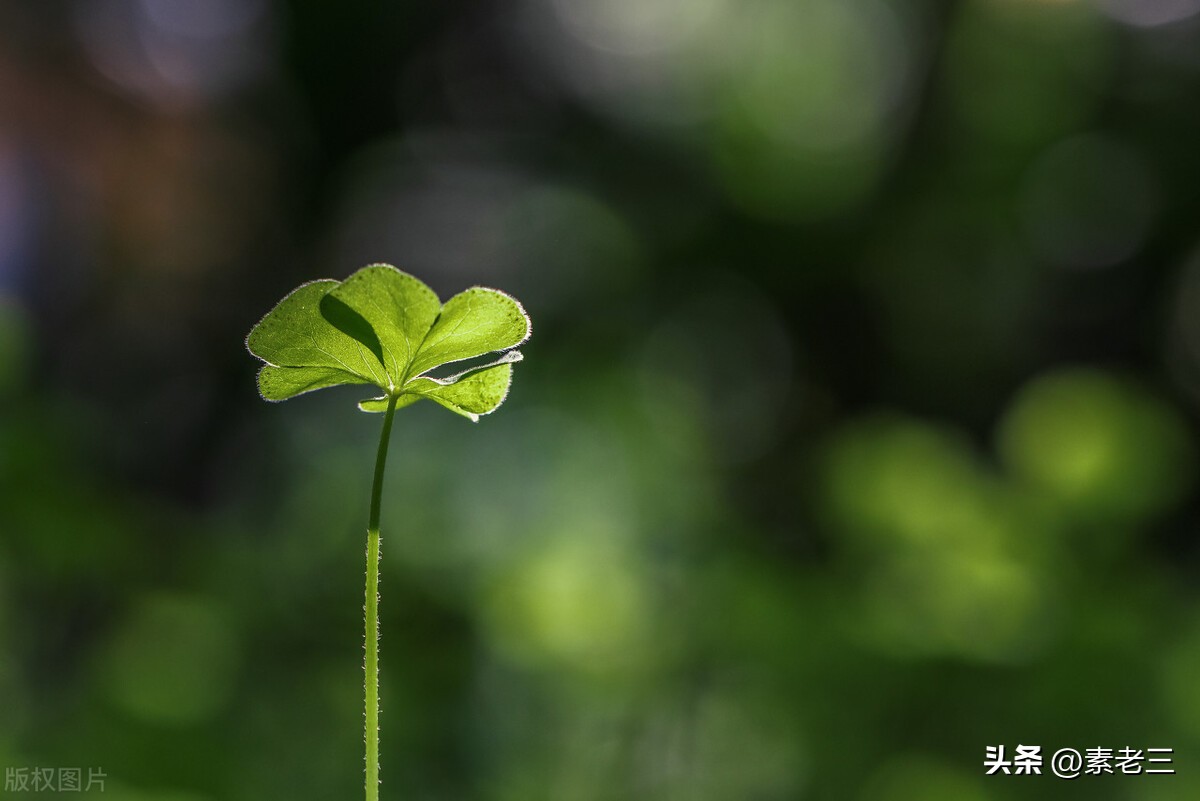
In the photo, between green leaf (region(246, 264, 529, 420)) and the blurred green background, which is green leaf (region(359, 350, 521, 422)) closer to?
green leaf (region(246, 264, 529, 420))

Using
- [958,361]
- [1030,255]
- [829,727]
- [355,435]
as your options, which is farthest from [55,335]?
[1030,255]

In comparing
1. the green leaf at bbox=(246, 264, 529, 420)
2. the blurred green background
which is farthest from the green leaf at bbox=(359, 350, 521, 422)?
the blurred green background

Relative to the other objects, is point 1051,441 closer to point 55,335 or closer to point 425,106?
point 425,106

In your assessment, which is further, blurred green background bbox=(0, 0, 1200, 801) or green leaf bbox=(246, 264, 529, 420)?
blurred green background bbox=(0, 0, 1200, 801)

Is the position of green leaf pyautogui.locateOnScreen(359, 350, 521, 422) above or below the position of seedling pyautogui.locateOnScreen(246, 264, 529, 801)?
below

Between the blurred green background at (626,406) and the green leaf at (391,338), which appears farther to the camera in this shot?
the blurred green background at (626,406)

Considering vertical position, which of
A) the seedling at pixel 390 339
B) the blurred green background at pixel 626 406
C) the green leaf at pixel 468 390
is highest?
the blurred green background at pixel 626 406

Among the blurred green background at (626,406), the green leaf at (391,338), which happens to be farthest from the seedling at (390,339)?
the blurred green background at (626,406)

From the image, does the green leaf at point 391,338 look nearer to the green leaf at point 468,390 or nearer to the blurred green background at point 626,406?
the green leaf at point 468,390

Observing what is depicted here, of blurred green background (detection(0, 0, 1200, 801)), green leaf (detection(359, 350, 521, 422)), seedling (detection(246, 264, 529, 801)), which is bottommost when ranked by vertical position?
green leaf (detection(359, 350, 521, 422))
